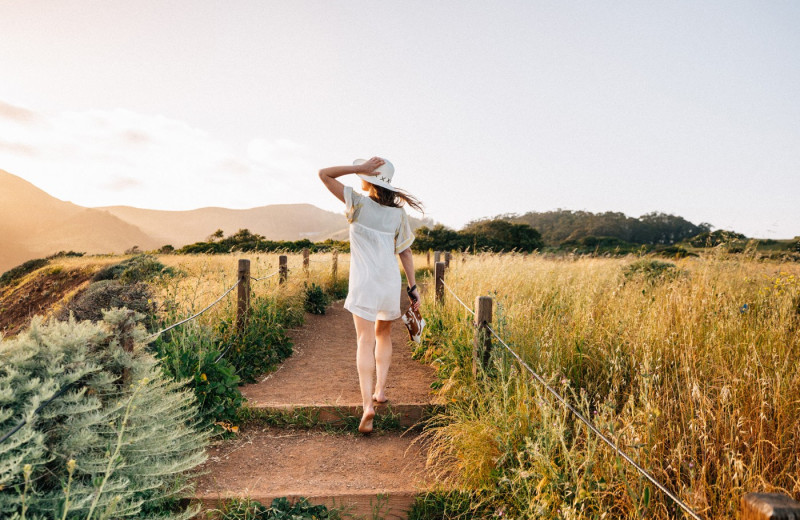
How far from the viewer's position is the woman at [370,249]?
3908mm

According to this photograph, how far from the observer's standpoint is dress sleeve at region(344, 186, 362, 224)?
389 centimetres

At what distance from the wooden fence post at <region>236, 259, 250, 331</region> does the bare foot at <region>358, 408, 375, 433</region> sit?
271 cm

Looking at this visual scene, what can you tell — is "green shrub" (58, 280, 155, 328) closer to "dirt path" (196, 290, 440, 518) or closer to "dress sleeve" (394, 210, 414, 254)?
"dirt path" (196, 290, 440, 518)

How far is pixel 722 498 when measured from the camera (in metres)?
2.20

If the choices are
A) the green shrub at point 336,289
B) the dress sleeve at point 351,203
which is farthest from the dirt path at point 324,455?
the green shrub at point 336,289

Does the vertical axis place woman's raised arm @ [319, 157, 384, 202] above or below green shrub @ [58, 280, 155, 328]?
above

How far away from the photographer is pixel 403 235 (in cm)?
429

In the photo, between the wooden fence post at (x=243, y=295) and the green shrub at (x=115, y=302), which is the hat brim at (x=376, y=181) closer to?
the green shrub at (x=115, y=302)

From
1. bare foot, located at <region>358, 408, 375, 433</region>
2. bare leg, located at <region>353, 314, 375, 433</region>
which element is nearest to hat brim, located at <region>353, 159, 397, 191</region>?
bare leg, located at <region>353, 314, 375, 433</region>

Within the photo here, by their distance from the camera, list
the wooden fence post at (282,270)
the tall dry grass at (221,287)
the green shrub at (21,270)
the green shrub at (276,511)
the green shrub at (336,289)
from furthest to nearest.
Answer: the green shrub at (21,270) → the green shrub at (336,289) → the wooden fence post at (282,270) → the tall dry grass at (221,287) → the green shrub at (276,511)

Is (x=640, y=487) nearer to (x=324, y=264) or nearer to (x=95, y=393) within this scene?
(x=95, y=393)

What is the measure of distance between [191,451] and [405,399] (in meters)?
2.07

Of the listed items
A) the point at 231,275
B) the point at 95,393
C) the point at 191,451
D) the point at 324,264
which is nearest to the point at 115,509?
the point at 95,393

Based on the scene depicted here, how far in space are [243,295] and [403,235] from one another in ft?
9.37
